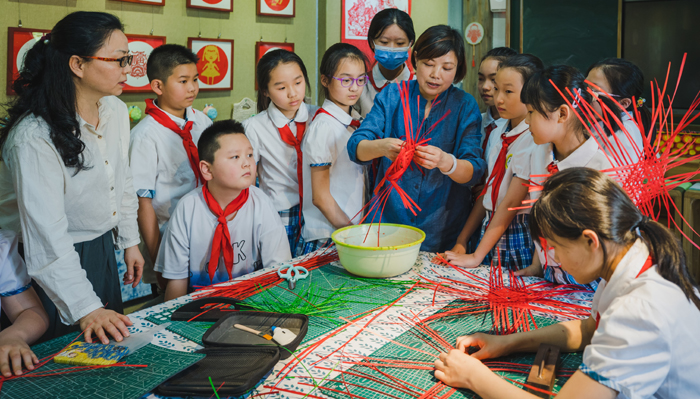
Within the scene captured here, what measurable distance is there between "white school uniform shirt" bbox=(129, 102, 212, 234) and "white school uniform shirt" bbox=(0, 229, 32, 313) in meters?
0.79

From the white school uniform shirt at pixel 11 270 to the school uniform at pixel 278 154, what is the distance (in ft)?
3.69

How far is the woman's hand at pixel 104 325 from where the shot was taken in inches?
49.8

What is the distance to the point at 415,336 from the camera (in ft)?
4.16

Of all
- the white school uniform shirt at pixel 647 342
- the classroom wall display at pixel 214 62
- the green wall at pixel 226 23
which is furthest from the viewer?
the classroom wall display at pixel 214 62

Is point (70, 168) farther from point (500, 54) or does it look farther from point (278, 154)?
point (500, 54)

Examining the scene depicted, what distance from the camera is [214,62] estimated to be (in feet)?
12.7

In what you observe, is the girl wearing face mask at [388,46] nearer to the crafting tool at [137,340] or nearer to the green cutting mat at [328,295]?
the green cutting mat at [328,295]

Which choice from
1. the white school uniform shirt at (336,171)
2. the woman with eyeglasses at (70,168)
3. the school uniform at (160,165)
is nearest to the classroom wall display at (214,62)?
the school uniform at (160,165)

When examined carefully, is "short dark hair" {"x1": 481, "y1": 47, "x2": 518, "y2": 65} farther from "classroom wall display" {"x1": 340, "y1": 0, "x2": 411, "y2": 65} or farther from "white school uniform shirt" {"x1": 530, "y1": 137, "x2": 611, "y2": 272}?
"classroom wall display" {"x1": 340, "y1": 0, "x2": 411, "y2": 65}

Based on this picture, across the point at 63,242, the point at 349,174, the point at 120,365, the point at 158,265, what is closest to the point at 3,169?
the point at 63,242

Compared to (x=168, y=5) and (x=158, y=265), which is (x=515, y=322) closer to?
(x=158, y=265)

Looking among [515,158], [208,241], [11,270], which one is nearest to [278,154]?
[208,241]

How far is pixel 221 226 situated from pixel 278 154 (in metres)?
0.61

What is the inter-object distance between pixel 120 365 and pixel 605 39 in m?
4.29
